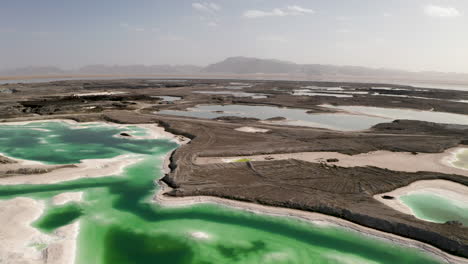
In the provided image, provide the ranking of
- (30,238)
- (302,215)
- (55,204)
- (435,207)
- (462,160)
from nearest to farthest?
(30,238) < (302,215) < (55,204) < (435,207) < (462,160)

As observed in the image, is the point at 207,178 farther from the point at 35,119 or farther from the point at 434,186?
the point at 35,119

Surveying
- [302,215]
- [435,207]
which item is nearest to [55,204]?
[302,215]

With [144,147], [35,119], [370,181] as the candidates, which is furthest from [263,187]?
[35,119]

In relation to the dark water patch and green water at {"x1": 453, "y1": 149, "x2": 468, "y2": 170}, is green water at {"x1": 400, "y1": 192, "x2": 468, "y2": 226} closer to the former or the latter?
green water at {"x1": 453, "y1": 149, "x2": 468, "y2": 170}

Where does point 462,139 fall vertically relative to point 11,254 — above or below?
above

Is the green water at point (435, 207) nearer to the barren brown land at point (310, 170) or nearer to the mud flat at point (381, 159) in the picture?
the barren brown land at point (310, 170)

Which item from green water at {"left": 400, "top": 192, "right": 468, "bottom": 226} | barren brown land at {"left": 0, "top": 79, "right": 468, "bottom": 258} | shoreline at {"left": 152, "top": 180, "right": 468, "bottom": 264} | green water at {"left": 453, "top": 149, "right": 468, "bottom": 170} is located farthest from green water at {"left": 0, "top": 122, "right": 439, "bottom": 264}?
green water at {"left": 453, "top": 149, "right": 468, "bottom": 170}

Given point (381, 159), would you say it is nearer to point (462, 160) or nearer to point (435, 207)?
point (462, 160)
